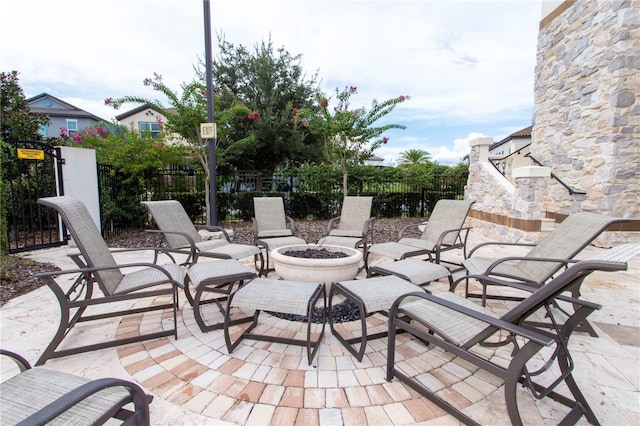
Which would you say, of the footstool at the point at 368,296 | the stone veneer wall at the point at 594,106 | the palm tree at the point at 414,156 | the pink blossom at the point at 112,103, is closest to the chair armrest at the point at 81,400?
the footstool at the point at 368,296

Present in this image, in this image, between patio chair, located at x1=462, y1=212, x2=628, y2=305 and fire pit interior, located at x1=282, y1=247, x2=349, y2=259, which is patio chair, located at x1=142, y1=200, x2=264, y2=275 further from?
patio chair, located at x1=462, y1=212, x2=628, y2=305

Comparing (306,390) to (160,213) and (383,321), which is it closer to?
(383,321)

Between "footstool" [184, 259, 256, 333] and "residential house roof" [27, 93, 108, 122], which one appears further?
"residential house roof" [27, 93, 108, 122]

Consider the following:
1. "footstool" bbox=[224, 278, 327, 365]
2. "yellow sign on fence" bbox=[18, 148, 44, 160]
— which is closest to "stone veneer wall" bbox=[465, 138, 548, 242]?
"footstool" bbox=[224, 278, 327, 365]

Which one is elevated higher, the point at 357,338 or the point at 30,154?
the point at 30,154

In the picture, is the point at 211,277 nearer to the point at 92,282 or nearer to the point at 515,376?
the point at 92,282

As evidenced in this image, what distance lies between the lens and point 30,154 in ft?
16.5

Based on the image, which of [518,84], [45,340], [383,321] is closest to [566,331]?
[383,321]

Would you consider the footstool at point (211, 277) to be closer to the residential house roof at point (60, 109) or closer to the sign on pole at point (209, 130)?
the sign on pole at point (209, 130)

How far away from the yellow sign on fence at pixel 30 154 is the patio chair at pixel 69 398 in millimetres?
5349

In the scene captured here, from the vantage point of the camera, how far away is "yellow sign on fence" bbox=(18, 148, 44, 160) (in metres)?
4.96

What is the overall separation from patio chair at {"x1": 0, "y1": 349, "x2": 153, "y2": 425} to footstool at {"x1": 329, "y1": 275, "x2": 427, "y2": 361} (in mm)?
1286

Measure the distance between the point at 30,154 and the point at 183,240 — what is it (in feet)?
12.0

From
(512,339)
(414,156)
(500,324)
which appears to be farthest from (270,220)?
(414,156)
